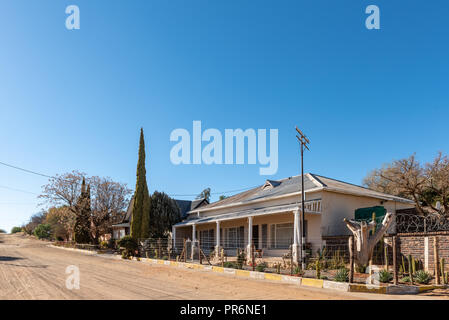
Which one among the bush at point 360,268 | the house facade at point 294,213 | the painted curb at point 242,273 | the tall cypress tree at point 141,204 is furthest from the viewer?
the tall cypress tree at point 141,204

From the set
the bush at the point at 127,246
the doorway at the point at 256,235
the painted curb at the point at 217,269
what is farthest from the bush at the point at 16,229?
the painted curb at the point at 217,269

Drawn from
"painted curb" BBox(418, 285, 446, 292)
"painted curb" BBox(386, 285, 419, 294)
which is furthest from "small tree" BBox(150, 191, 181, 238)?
"painted curb" BBox(418, 285, 446, 292)

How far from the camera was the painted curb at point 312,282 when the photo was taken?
12.0 metres

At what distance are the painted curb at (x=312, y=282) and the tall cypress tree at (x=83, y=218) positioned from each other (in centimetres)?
3009

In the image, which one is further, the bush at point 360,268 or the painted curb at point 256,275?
the painted curb at point 256,275

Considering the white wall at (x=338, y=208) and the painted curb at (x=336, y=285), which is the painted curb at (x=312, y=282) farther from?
the white wall at (x=338, y=208)

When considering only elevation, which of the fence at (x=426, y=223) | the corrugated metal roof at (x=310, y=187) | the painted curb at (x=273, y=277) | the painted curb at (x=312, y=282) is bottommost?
the painted curb at (x=273, y=277)

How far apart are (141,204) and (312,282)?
A: 21388 millimetres

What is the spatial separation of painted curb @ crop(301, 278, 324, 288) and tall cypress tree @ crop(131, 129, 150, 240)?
1956 cm

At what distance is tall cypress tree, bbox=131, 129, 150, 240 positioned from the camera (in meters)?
29.9
